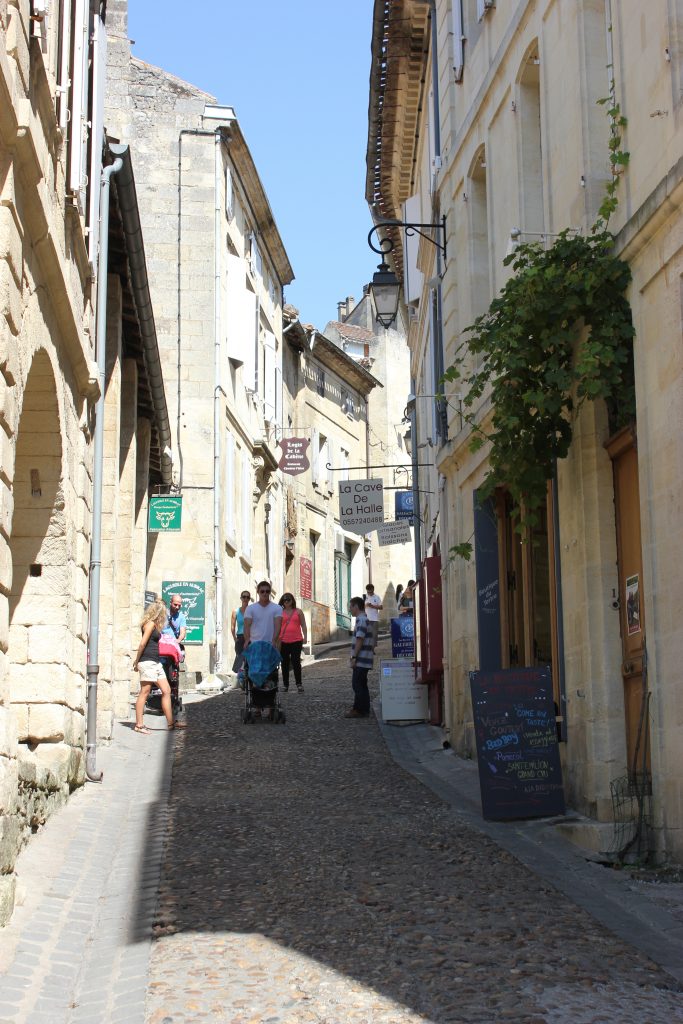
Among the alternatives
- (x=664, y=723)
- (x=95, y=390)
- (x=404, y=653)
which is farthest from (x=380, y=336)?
(x=664, y=723)

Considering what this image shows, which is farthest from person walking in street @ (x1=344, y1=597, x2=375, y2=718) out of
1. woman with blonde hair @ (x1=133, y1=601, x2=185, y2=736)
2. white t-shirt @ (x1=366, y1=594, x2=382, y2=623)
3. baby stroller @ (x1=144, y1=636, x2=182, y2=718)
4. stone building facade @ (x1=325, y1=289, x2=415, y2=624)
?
stone building facade @ (x1=325, y1=289, x2=415, y2=624)

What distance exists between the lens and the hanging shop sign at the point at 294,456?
29.8m

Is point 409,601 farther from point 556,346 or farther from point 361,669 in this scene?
point 556,346

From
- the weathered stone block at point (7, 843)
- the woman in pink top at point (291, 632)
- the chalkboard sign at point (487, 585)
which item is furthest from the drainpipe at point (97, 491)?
the woman in pink top at point (291, 632)

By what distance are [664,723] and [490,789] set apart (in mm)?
1777

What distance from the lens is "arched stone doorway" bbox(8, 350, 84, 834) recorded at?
9.73 m

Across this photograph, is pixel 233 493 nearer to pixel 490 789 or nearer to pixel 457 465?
pixel 457 465

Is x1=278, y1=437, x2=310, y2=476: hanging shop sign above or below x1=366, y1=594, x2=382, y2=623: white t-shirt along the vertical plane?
above

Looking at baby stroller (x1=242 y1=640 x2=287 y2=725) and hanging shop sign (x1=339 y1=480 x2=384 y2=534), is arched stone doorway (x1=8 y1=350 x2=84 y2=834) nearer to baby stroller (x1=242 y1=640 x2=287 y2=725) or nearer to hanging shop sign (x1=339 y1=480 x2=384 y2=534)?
baby stroller (x1=242 y1=640 x2=287 y2=725)

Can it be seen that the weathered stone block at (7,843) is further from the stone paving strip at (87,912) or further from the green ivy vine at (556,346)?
the green ivy vine at (556,346)

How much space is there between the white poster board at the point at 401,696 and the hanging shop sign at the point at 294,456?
44.1ft

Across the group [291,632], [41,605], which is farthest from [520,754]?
[291,632]

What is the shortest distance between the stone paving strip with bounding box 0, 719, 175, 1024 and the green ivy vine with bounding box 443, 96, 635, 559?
348cm

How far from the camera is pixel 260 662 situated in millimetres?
15188
